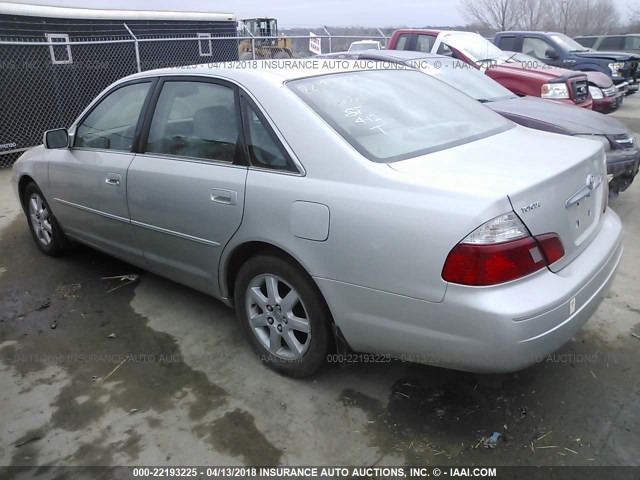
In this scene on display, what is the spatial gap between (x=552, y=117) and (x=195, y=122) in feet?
12.5

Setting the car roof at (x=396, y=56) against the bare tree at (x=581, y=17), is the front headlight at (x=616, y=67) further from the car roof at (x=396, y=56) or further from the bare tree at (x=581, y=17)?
the bare tree at (x=581, y=17)

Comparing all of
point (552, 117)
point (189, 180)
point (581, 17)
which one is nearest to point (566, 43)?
point (552, 117)

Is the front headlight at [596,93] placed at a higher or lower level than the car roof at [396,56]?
lower

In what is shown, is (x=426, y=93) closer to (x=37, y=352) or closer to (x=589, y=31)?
(x=37, y=352)

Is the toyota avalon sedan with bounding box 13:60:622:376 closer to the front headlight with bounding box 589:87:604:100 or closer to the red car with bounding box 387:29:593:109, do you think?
the red car with bounding box 387:29:593:109

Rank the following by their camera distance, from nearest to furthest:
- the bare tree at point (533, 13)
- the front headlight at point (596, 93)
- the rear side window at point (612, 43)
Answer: the front headlight at point (596, 93), the rear side window at point (612, 43), the bare tree at point (533, 13)

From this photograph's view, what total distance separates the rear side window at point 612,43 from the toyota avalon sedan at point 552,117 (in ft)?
55.7

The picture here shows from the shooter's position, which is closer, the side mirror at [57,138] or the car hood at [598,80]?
the side mirror at [57,138]

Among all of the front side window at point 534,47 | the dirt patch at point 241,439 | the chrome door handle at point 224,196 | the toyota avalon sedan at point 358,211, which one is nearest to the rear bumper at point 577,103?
the toyota avalon sedan at point 358,211

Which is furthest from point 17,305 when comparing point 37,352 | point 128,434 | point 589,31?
point 589,31

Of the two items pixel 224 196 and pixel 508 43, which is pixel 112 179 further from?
pixel 508 43

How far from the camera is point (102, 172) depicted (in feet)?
12.3

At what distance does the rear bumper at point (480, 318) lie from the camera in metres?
2.12

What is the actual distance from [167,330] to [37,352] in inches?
31.3
